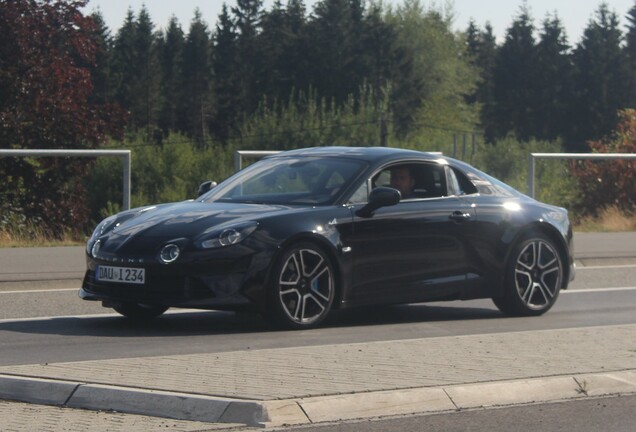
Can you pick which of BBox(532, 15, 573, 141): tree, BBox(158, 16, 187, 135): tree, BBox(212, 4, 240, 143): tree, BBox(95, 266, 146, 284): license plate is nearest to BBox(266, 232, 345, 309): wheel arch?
BBox(95, 266, 146, 284): license plate

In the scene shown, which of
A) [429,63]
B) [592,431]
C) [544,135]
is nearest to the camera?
[592,431]

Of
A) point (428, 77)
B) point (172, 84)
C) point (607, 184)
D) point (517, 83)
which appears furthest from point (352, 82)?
point (607, 184)

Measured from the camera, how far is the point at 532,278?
1235 centimetres

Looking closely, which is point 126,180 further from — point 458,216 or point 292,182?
point 458,216

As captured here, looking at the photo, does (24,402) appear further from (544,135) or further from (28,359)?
(544,135)

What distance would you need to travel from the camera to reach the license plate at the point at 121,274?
10.5 m

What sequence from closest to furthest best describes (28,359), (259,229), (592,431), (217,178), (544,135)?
1. (592,431)
2. (28,359)
3. (259,229)
4. (217,178)
5. (544,135)

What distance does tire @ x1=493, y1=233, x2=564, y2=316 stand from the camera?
1220 centimetres

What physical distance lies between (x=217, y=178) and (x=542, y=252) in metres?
31.4

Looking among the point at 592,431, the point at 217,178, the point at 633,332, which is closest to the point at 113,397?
the point at 592,431

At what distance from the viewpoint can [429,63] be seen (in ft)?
417

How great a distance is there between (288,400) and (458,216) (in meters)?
4.82

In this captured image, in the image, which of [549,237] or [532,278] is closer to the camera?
[532,278]

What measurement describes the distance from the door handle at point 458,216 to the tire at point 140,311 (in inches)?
95.8
